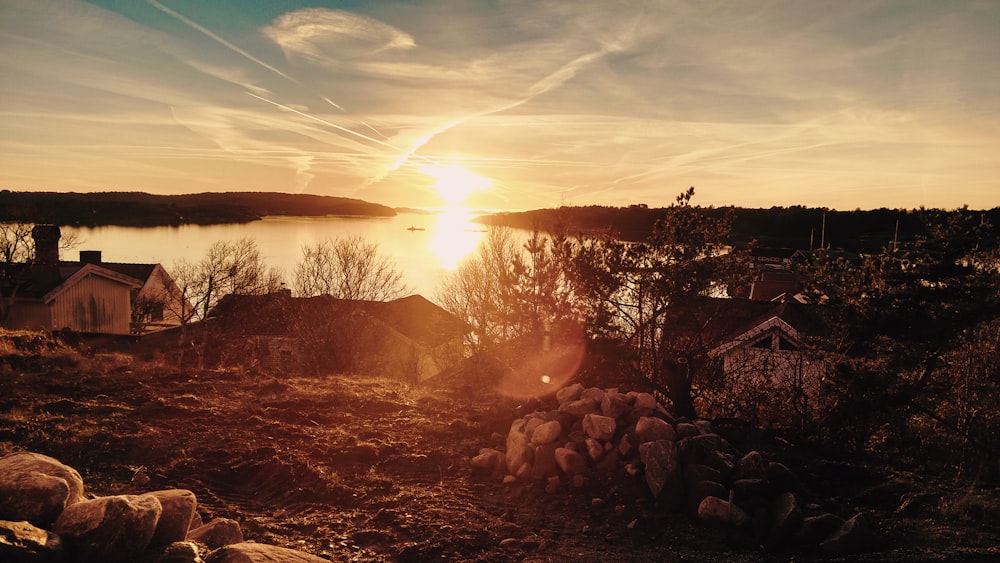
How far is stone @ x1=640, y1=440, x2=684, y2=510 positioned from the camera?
24.5 ft

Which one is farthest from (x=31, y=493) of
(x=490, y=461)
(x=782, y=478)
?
(x=782, y=478)

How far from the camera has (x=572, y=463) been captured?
27.2ft

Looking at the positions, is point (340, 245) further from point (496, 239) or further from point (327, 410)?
point (327, 410)

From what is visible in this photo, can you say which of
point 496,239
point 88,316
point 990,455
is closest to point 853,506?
point 990,455

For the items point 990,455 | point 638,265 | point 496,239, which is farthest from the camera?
point 496,239

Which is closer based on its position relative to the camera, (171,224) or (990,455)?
(990,455)

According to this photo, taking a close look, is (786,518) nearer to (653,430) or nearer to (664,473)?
(664,473)

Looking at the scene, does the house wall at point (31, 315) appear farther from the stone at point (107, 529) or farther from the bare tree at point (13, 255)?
the stone at point (107, 529)

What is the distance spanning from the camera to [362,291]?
35.6m

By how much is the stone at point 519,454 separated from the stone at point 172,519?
4850 mm

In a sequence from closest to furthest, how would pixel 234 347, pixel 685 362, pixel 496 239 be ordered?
pixel 685 362
pixel 496 239
pixel 234 347

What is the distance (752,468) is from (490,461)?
3914 millimetres

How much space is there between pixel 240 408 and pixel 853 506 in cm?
1064

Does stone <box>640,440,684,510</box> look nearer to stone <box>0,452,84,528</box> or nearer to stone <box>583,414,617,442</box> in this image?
stone <box>583,414,617,442</box>
